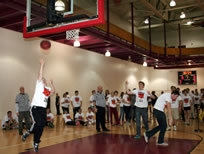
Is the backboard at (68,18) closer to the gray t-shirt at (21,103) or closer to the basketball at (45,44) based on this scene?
the gray t-shirt at (21,103)

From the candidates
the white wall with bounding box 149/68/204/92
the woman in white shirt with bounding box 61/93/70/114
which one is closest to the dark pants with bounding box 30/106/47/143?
the woman in white shirt with bounding box 61/93/70/114

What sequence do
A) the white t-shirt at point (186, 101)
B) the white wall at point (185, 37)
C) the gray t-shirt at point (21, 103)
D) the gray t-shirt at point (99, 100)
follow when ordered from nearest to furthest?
the gray t-shirt at point (21, 103)
the gray t-shirt at point (99, 100)
the white t-shirt at point (186, 101)
the white wall at point (185, 37)

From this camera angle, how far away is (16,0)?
7.93 metres

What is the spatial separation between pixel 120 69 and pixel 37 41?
1134 cm

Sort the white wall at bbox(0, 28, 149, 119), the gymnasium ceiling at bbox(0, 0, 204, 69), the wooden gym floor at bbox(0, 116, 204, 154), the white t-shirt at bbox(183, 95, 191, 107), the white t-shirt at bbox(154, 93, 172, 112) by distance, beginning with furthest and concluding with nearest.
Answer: the white wall at bbox(0, 28, 149, 119)
the white t-shirt at bbox(183, 95, 191, 107)
the gymnasium ceiling at bbox(0, 0, 204, 69)
the white t-shirt at bbox(154, 93, 172, 112)
the wooden gym floor at bbox(0, 116, 204, 154)

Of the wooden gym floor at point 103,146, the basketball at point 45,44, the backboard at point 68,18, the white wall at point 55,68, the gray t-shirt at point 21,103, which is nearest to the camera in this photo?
the wooden gym floor at point 103,146

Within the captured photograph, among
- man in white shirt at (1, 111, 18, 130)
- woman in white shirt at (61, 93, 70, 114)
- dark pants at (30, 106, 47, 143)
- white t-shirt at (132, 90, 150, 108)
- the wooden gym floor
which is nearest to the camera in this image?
dark pants at (30, 106, 47, 143)

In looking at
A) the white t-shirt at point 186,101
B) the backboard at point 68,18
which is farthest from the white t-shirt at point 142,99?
the white t-shirt at point 186,101

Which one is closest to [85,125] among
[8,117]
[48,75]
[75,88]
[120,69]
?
[8,117]

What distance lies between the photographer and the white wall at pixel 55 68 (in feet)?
40.8

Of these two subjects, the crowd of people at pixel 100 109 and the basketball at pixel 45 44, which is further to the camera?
the basketball at pixel 45 44

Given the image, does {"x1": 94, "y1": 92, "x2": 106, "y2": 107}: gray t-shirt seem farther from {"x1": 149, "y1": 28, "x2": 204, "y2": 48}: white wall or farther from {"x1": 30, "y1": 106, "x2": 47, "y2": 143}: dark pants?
{"x1": 149, "y1": 28, "x2": 204, "y2": 48}: white wall

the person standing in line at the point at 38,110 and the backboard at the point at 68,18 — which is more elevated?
the backboard at the point at 68,18

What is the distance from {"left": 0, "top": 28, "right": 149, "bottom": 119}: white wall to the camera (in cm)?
1243
